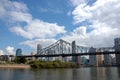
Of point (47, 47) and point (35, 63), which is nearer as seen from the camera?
point (35, 63)

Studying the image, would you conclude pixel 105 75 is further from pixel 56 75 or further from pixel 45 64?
pixel 45 64

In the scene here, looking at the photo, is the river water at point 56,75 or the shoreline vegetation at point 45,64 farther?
the shoreline vegetation at point 45,64

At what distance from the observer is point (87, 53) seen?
3787 inches

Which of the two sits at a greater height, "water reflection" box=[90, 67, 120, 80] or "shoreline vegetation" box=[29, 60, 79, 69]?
"shoreline vegetation" box=[29, 60, 79, 69]

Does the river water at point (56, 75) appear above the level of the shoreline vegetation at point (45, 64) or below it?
below

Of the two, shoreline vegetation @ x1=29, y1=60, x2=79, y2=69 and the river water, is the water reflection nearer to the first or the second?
the river water

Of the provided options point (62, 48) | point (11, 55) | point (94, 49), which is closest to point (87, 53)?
point (94, 49)

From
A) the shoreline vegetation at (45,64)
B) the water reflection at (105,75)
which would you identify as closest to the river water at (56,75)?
the water reflection at (105,75)

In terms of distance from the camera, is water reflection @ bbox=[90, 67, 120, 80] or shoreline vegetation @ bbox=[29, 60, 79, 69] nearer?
water reflection @ bbox=[90, 67, 120, 80]

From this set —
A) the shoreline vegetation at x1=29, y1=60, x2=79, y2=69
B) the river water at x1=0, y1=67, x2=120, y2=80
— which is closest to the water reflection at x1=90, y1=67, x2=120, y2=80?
the river water at x1=0, y1=67, x2=120, y2=80

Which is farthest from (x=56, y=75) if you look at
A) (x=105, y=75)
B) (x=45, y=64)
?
(x=45, y=64)

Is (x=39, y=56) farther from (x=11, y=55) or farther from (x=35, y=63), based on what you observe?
A: (x=11, y=55)

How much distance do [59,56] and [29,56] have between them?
54.2 ft

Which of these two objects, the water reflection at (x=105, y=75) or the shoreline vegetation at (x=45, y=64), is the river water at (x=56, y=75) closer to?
the water reflection at (x=105, y=75)
